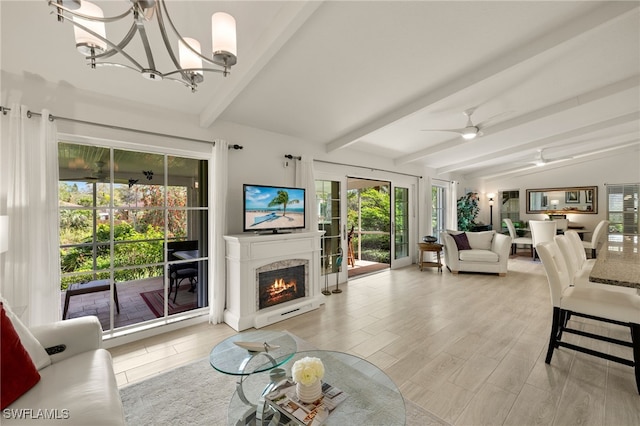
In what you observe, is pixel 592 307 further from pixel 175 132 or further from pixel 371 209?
pixel 371 209

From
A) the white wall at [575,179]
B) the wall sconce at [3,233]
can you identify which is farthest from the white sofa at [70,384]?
the white wall at [575,179]

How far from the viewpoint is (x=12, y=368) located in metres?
1.30

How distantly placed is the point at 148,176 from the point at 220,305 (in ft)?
5.35

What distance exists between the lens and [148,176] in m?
2.96

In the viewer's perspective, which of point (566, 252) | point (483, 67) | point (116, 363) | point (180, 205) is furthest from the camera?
point (180, 205)

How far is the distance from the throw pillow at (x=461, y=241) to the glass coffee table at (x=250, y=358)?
4.81 m

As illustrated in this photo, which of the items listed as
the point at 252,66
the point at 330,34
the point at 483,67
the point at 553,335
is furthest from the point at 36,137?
the point at 553,335

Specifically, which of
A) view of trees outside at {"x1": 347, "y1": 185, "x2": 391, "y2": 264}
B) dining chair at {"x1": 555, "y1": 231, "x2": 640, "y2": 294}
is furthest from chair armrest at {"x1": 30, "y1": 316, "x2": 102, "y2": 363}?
view of trees outside at {"x1": 347, "y1": 185, "x2": 391, "y2": 264}

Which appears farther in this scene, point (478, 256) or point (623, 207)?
point (623, 207)

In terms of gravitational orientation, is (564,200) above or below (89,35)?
below

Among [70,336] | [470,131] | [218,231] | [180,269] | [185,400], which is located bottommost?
[185,400]

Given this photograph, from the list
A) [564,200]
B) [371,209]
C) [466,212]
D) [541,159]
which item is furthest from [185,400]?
[564,200]

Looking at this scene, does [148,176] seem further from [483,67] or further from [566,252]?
[566,252]

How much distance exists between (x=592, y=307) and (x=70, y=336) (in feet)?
12.0
